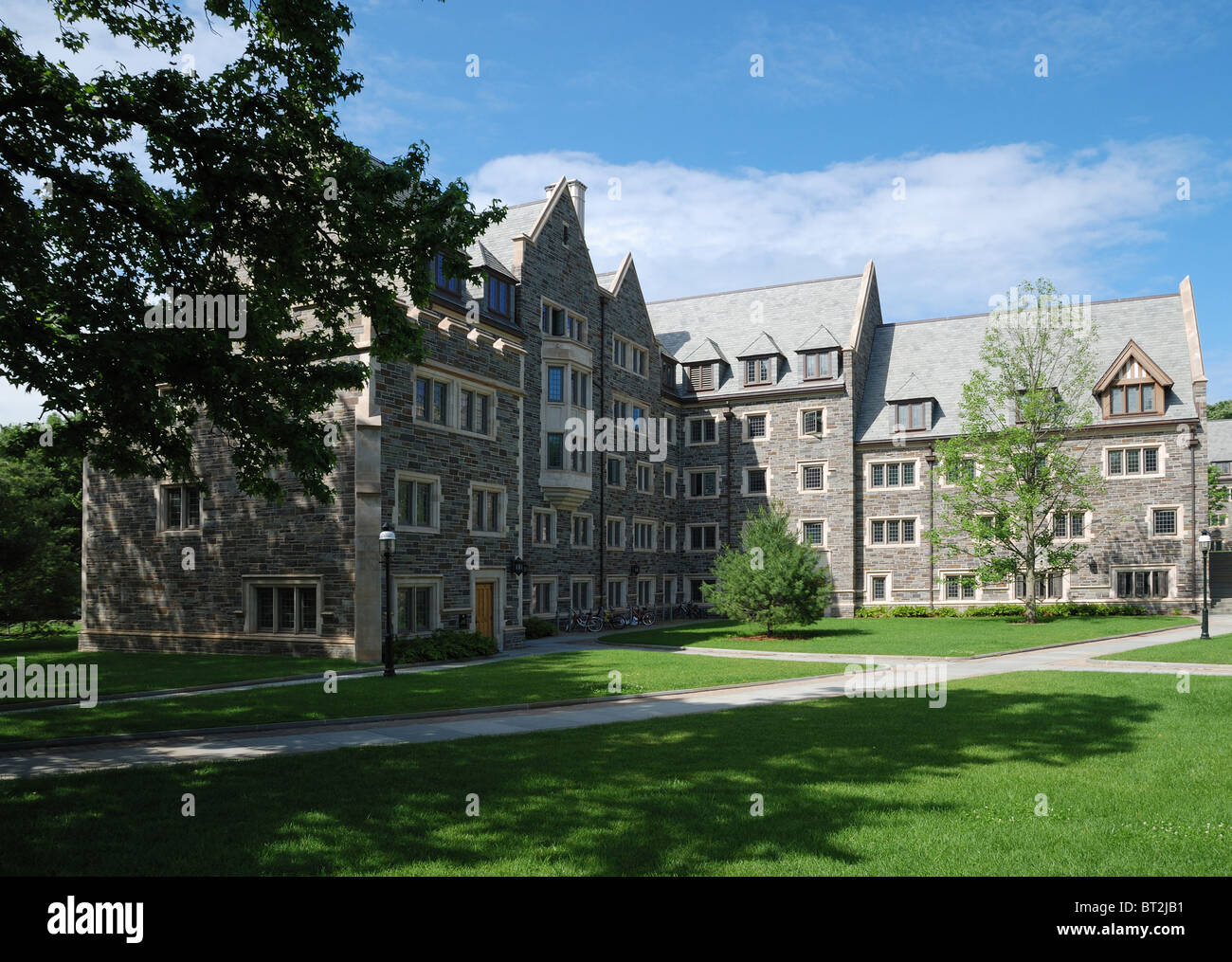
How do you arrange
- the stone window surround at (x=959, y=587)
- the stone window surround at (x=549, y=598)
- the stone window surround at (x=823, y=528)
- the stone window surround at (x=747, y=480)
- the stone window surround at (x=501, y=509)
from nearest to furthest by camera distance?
the stone window surround at (x=501, y=509), the stone window surround at (x=549, y=598), the stone window surround at (x=959, y=587), the stone window surround at (x=823, y=528), the stone window surround at (x=747, y=480)

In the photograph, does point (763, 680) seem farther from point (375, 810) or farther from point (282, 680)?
point (375, 810)

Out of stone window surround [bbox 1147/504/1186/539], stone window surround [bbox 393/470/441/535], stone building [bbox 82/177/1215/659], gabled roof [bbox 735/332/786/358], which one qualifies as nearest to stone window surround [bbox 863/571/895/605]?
stone building [bbox 82/177/1215/659]

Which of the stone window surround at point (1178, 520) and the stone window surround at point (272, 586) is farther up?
the stone window surround at point (1178, 520)

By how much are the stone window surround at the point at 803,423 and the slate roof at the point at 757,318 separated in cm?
153

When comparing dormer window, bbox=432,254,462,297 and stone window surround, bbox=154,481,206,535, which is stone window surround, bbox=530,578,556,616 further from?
stone window surround, bbox=154,481,206,535

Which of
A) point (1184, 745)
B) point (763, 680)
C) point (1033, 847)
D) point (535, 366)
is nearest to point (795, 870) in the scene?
point (1033, 847)

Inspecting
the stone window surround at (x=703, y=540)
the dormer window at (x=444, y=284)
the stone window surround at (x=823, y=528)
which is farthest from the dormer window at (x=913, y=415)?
the dormer window at (x=444, y=284)

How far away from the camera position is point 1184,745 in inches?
467

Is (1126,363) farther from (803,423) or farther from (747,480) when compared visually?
(747,480)

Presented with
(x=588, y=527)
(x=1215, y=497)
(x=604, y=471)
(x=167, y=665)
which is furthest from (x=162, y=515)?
(x=1215, y=497)

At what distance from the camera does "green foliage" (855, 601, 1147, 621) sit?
4325 centimetres

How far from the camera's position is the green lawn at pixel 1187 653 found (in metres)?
23.7

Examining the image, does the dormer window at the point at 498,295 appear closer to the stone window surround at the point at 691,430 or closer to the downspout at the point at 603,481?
the downspout at the point at 603,481

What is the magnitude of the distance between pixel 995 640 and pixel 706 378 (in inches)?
996
